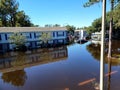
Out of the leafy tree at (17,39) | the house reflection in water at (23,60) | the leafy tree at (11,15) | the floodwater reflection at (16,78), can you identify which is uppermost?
the leafy tree at (11,15)

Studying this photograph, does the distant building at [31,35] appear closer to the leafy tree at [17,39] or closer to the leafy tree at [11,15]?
the leafy tree at [17,39]

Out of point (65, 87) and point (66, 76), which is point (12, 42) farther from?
point (65, 87)

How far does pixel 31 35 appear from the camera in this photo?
43.6m

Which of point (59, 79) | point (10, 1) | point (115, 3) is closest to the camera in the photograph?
point (59, 79)

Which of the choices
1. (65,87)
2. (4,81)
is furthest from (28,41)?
(65,87)

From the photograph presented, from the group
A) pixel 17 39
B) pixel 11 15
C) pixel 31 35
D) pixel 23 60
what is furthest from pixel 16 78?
pixel 11 15

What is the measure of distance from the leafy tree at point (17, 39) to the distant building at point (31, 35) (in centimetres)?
135

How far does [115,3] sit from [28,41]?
2525 centimetres

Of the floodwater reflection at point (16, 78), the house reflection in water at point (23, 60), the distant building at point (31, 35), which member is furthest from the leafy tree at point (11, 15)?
the floodwater reflection at point (16, 78)

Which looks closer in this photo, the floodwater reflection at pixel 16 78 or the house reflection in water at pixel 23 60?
the floodwater reflection at pixel 16 78

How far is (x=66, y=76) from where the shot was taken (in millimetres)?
17188

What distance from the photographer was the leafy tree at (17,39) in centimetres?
3819

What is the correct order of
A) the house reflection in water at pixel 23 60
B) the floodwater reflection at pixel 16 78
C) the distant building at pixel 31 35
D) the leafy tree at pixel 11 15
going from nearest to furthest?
the floodwater reflection at pixel 16 78 < the house reflection in water at pixel 23 60 < the distant building at pixel 31 35 < the leafy tree at pixel 11 15

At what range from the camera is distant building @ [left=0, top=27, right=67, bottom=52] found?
3919cm
